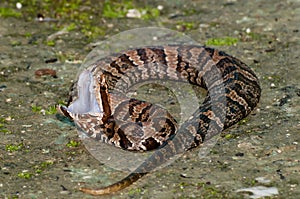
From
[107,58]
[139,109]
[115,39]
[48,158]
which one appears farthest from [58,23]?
[48,158]

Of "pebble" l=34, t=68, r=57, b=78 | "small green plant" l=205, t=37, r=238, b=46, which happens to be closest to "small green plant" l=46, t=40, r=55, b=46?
"pebble" l=34, t=68, r=57, b=78

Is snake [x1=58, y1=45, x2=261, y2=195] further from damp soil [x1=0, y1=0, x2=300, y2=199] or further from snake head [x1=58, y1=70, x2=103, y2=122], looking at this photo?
damp soil [x1=0, y1=0, x2=300, y2=199]

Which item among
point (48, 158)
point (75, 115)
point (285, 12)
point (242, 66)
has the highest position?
point (285, 12)

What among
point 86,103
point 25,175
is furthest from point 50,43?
point 25,175

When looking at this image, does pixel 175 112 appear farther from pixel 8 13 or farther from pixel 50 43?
pixel 8 13

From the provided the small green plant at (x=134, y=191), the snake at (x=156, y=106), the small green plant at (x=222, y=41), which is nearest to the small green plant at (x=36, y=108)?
the snake at (x=156, y=106)

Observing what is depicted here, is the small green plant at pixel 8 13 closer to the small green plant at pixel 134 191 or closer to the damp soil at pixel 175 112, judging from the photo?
the damp soil at pixel 175 112

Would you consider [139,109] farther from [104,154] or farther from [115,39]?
[115,39]
